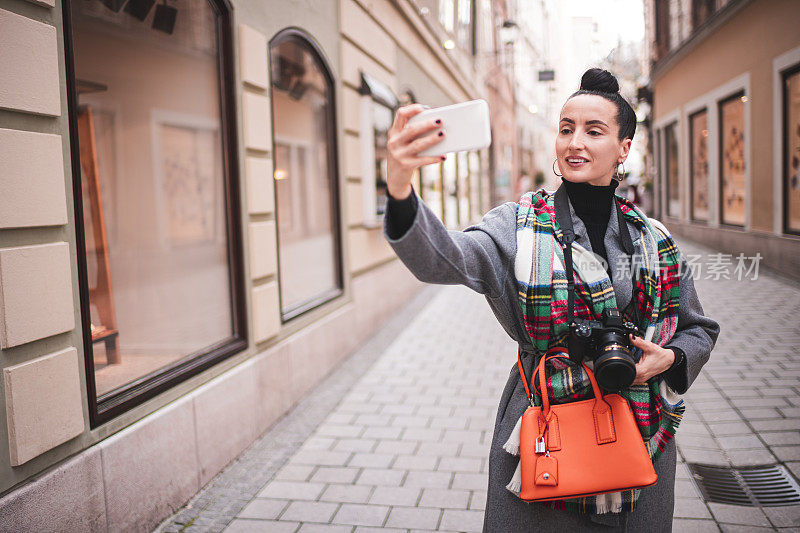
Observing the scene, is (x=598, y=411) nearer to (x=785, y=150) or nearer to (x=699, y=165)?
(x=785, y=150)

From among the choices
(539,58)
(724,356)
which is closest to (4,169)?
(724,356)

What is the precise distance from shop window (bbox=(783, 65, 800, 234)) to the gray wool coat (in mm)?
8368

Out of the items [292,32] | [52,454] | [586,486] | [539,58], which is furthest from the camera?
[539,58]

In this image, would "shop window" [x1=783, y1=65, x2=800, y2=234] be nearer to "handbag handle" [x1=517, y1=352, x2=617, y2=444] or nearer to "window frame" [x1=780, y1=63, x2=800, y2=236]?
"window frame" [x1=780, y1=63, x2=800, y2=236]

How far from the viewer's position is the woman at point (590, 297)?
1715mm

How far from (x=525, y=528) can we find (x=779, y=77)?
9.50 metres

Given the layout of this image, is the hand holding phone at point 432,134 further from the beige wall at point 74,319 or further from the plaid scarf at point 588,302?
the beige wall at point 74,319

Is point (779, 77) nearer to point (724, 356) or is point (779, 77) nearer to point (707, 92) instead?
point (707, 92)

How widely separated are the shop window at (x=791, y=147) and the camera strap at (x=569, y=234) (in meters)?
8.48

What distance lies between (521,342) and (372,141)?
6.20m

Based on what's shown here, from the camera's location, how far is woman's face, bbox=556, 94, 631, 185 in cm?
179

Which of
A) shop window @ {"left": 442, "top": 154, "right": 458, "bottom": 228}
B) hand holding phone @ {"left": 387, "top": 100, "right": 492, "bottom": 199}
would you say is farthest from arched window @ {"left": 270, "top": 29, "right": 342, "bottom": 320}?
shop window @ {"left": 442, "top": 154, "right": 458, "bottom": 228}

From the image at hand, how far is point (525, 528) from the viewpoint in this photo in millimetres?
1807

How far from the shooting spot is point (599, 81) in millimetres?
1812
